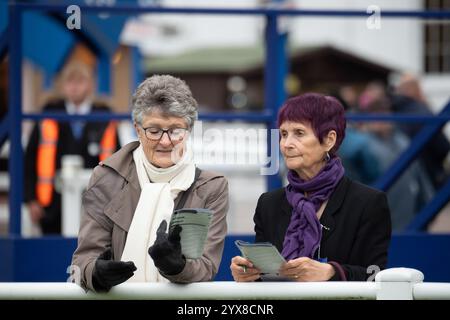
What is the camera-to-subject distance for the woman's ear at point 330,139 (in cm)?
374

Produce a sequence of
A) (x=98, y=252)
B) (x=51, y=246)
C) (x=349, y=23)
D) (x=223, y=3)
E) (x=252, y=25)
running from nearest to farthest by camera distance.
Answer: (x=98, y=252)
(x=51, y=246)
(x=223, y=3)
(x=349, y=23)
(x=252, y=25)

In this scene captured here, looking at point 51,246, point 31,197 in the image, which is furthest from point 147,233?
point 31,197

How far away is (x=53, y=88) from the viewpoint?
521 inches

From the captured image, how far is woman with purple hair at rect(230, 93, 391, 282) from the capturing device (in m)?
3.63

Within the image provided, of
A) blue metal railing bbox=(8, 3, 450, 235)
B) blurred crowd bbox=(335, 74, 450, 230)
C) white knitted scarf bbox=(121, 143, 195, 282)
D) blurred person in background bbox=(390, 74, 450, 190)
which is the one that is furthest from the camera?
blurred person in background bbox=(390, 74, 450, 190)

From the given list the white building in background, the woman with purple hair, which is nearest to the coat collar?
the woman with purple hair

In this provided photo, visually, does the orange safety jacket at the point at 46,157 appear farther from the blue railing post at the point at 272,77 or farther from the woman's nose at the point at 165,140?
the woman's nose at the point at 165,140

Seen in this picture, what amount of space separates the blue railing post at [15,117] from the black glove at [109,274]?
8.98 ft

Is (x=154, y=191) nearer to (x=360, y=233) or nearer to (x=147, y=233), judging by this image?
(x=147, y=233)

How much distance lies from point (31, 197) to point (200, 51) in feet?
81.8

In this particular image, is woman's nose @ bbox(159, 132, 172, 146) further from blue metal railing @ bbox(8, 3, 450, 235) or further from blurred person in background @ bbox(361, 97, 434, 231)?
blurred person in background @ bbox(361, 97, 434, 231)

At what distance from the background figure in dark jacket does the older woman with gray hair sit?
180 inches

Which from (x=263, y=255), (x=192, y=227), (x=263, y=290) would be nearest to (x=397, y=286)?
(x=263, y=290)

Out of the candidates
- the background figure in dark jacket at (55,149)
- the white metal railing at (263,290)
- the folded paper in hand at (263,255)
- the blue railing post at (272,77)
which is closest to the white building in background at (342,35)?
the background figure in dark jacket at (55,149)
